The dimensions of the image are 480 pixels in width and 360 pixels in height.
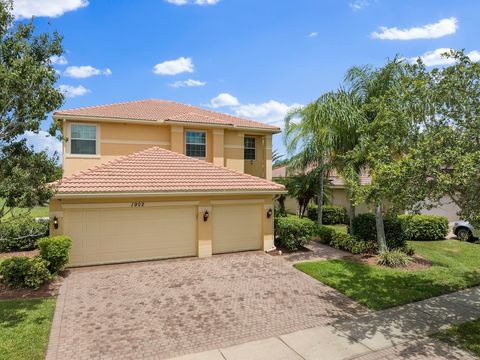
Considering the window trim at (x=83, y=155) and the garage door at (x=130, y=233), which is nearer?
the garage door at (x=130, y=233)

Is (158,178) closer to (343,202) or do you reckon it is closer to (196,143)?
(196,143)

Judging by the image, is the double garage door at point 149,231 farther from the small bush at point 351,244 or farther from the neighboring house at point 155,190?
the small bush at point 351,244

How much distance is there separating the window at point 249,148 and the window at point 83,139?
8.99 m

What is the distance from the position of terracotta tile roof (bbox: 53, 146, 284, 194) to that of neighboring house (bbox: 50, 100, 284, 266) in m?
0.04

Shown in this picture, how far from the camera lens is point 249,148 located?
21.0 m

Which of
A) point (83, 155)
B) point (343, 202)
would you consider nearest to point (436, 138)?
point (83, 155)

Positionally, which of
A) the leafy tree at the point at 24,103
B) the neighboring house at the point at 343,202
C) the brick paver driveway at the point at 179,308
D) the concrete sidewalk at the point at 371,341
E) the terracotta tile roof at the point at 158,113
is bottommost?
the concrete sidewalk at the point at 371,341

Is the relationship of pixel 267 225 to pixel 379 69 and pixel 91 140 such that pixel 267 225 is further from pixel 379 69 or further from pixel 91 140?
pixel 91 140

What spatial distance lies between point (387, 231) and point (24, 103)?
1529cm

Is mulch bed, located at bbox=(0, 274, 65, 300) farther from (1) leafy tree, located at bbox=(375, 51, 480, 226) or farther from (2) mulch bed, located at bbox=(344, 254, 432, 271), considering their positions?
(2) mulch bed, located at bbox=(344, 254, 432, 271)

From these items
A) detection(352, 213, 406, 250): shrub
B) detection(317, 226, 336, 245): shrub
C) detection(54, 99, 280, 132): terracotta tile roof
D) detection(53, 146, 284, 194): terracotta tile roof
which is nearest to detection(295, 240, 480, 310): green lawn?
detection(352, 213, 406, 250): shrub

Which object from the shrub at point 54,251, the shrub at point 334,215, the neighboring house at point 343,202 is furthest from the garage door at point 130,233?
the shrub at point 334,215

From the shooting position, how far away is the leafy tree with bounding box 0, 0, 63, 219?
782cm

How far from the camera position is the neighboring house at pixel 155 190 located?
12.7 metres
